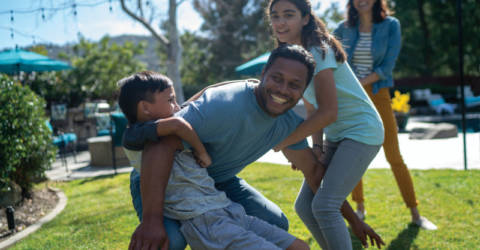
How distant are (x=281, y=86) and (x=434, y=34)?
93.9ft

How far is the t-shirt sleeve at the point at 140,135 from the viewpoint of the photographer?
1.65 metres

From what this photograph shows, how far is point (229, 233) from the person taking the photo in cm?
170

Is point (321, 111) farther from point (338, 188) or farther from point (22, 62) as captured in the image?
point (22, 62)

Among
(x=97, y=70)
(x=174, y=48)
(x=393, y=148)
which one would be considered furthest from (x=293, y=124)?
(x=97, y=70)

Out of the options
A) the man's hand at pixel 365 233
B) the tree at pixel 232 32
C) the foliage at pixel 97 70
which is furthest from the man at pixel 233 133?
the tree at pixel 232 32

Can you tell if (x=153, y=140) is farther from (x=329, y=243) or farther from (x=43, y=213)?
(x=43, y=213)

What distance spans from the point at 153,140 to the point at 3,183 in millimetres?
3694

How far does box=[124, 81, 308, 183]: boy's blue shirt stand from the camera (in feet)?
5.97

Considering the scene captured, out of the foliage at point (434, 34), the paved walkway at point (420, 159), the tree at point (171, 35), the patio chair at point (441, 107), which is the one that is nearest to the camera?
the paved walkway at point (420, 159)

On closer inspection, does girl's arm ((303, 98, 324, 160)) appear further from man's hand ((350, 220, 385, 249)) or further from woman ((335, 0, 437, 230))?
woman ((335, 0, 437, 230))

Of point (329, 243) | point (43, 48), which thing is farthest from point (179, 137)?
point (43, 48)

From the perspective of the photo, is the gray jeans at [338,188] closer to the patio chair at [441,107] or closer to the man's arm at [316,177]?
the man's arm at [316,177]

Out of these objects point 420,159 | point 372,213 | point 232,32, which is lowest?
point 420,159

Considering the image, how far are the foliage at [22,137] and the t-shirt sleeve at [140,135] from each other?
3455mm
